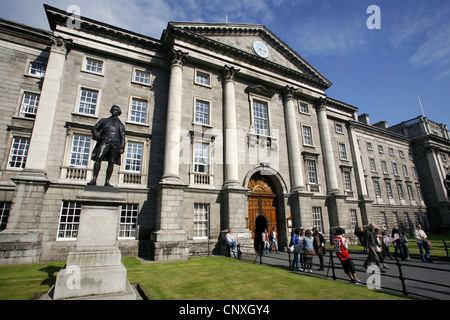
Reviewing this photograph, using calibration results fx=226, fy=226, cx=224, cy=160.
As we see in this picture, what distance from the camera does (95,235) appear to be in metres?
6.18

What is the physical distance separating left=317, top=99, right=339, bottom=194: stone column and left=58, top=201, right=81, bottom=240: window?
22464mm

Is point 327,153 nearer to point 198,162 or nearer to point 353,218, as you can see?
point 353,218

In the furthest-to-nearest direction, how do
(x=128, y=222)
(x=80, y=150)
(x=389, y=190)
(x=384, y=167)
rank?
(x=384, y=167) < (x=389, y=190) < (x=80, y=150) < (x=128, y=222)

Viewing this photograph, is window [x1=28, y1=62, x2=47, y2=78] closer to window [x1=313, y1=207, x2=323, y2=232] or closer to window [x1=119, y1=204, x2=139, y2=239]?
window [x1=119, y1=204, x2=139, y2=239]

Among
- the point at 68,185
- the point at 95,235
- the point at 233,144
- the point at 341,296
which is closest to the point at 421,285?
the point at 341,296

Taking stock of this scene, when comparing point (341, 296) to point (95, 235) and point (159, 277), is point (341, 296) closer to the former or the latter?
point (159, 277)

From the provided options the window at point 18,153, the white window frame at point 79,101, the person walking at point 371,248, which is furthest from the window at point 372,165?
the window at point 18,153

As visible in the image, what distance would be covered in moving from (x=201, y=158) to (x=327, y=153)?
1474 cm

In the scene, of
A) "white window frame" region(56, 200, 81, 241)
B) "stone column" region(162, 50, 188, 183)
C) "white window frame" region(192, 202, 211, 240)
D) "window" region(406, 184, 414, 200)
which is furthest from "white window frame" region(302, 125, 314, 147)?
"window" region(406, 184, 414, 200)

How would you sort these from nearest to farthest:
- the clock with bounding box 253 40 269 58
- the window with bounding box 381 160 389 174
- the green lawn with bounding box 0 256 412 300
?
the green lawn with bounding box 0 256 412 300 < the clock with bounding box 253 40 269 58 < the window with bounding box 381 160 389 174

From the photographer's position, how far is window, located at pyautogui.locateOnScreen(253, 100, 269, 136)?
22.0m

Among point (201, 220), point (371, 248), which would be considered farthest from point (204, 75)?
point (371, 248)

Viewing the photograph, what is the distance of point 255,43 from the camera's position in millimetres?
23828

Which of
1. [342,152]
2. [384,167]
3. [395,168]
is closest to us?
[342,152]
